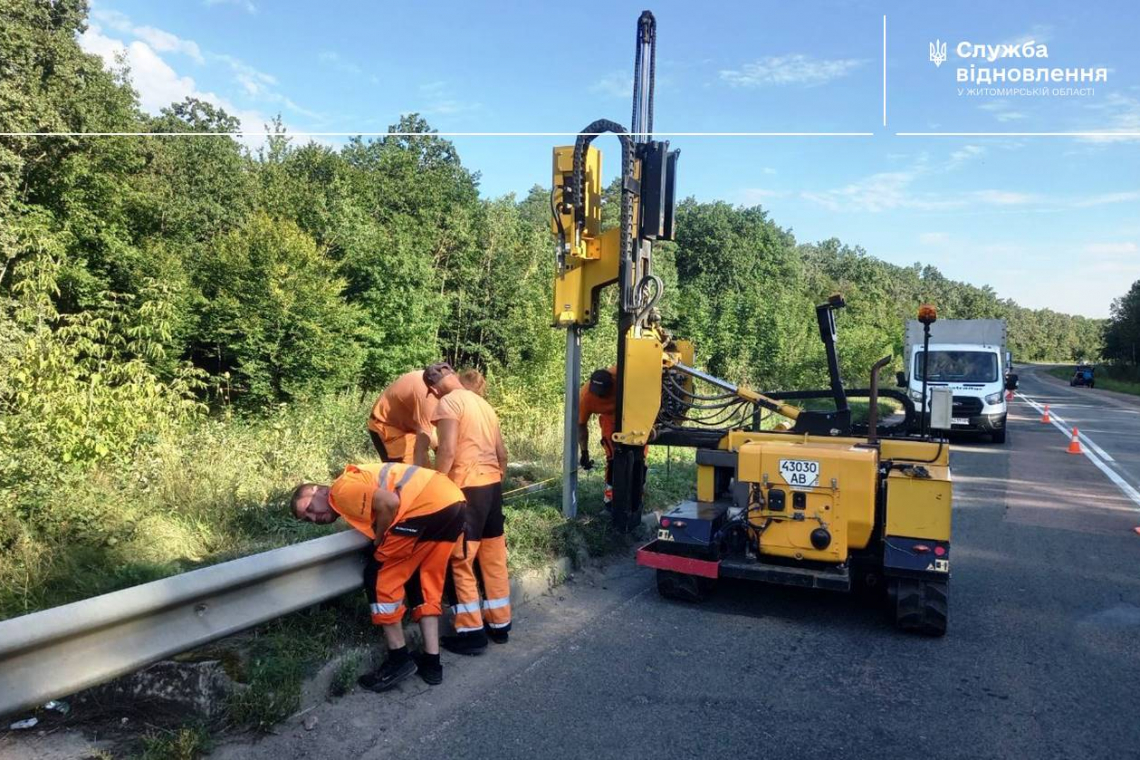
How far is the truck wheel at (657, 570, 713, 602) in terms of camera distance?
19.4 feet

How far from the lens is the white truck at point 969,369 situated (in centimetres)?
1831

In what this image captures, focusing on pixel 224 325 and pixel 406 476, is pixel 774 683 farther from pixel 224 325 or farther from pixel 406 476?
pixel 224 325

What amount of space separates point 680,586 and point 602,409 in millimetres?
2977

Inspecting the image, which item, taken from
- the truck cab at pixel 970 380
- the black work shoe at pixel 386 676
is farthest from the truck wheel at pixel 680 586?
the truck cab at pixel 970 380

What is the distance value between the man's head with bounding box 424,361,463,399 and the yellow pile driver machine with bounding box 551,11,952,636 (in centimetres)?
188

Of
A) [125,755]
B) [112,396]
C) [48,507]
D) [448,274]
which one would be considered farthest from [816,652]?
[448,274]

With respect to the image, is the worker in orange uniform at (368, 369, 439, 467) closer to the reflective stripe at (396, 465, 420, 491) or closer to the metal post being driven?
the metal post being driven

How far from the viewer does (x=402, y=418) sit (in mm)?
6742

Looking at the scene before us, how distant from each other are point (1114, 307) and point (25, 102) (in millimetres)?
80574

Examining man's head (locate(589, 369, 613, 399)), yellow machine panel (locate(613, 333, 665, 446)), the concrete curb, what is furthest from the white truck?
the concrete curb

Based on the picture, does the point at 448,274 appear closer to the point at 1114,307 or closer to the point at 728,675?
the point at 728,675

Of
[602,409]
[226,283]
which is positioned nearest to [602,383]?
[602,409]

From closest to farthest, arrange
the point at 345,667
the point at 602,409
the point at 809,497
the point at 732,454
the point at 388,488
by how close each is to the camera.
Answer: the point at 345,667, the point at 388,488, the point at 809,497, the point at 732,454, the point at 602,409

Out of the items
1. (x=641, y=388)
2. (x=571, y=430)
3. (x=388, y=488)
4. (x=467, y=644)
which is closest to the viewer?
(x=388, y=488)
